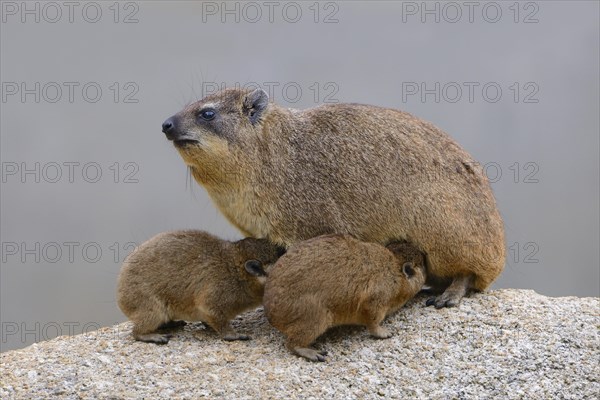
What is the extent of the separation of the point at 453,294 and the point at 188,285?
101 inches

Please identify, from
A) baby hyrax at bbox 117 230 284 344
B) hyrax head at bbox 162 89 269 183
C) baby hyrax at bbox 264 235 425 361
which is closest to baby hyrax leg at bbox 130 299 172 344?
baby hyrax at bbox 117 230 284 344

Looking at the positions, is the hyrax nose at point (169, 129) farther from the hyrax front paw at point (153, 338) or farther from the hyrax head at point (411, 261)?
the hyrax head at point (411, 261)

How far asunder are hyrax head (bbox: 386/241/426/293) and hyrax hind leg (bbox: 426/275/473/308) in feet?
1.24

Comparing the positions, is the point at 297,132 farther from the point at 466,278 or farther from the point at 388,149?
the point at 466,278

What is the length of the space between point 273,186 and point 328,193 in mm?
531

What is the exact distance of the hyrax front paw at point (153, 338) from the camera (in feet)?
26.6

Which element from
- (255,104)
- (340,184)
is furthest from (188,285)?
(255,104)

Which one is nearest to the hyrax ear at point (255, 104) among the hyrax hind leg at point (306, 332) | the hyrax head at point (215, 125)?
the hyrax head at point (215, 125)

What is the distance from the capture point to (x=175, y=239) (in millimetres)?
8367

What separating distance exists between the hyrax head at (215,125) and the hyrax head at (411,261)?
178 cm

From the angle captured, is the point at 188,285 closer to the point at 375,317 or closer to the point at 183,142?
the point at 183,142

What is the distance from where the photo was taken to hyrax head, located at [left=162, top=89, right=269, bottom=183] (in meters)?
8.36

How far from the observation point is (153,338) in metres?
8.12

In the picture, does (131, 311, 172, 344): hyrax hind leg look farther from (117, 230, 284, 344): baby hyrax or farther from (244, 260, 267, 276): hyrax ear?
(244, 260, 267, 276): hyrax ear
